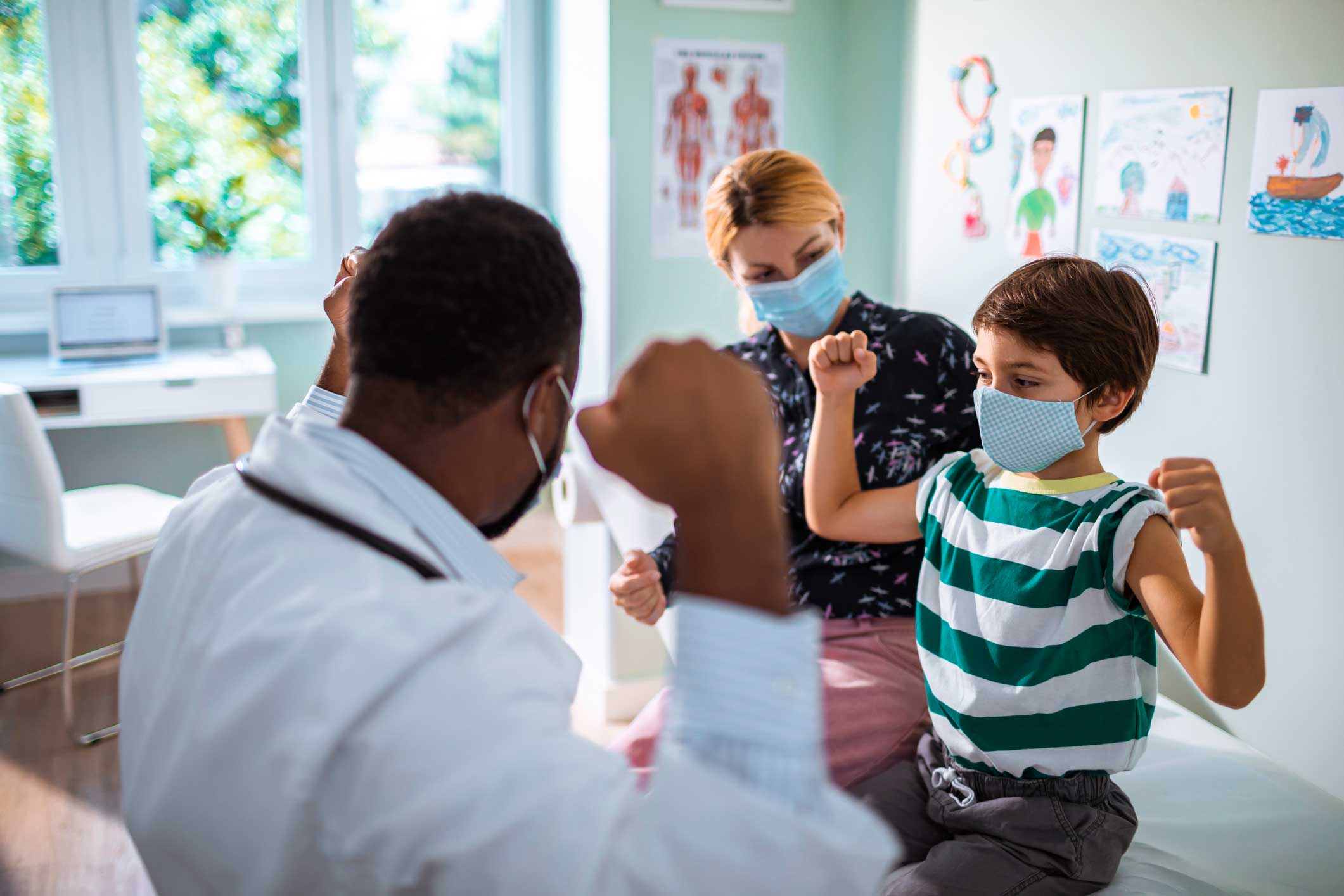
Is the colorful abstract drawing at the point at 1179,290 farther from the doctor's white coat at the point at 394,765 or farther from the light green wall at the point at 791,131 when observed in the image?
the doctor's white coat at the point at 394,765

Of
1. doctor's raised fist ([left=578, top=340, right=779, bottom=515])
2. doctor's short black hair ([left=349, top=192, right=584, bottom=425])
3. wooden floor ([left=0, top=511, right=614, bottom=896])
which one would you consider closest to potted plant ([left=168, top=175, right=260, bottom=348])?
wooden floor ([left=0, top=511, right=614, bottom=896])

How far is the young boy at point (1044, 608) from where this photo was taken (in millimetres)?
1154

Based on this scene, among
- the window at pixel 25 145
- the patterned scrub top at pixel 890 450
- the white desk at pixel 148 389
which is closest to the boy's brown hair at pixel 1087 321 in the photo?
the patterned scrub top at pixel 890 450

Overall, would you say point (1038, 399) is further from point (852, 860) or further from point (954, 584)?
point (852, 860)

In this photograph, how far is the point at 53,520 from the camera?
8.25 ft

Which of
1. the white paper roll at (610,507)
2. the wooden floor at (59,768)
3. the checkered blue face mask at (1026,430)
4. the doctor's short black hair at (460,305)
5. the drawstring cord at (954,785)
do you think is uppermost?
the doctor's short black hair at (460,305)

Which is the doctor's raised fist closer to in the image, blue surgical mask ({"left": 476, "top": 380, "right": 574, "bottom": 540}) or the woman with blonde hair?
blue surgical mask ({"left": 476, "top": 380, "right": 574, "bottom": 540})

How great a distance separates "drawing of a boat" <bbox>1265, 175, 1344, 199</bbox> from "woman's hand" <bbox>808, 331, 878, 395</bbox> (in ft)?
2.36

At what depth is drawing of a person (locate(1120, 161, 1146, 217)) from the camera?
1.89 metres

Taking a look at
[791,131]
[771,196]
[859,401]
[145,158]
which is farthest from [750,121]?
[145,158]

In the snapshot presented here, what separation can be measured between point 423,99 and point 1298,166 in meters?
3.07

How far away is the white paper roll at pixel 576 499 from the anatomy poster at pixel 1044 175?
974 mm

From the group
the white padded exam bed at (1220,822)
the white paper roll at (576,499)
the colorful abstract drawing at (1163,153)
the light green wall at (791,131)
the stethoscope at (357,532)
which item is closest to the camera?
the stethoscope at (357,532)

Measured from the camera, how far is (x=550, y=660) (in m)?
0.69
